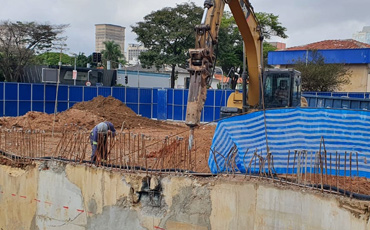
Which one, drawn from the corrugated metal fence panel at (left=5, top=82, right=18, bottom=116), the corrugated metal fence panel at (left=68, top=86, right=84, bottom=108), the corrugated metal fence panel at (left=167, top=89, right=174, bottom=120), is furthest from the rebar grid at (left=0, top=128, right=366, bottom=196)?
the corrugated metal fence panel at (left=167, top=89, right=174, bottom=120)

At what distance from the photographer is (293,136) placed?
6539 mm

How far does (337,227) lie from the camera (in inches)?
218

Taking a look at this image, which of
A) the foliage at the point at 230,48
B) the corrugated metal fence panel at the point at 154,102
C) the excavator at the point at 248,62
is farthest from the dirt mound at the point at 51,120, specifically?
the foliage at the point at 230,48

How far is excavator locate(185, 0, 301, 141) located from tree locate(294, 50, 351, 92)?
59.6ft

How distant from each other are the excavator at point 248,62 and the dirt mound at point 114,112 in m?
9.36

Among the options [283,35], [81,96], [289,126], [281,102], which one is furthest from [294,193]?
[283,35]

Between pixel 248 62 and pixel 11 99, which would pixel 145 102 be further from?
pixel 248 62

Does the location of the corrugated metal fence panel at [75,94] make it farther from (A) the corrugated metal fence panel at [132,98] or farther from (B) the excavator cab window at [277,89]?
(B) the excavator cab window at [277,89]

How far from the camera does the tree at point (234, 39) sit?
39969 mm

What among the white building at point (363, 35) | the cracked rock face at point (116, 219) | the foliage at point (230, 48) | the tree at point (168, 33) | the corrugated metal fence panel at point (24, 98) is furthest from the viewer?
the white building at point (363, 35)

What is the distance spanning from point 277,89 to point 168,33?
25.1 meters

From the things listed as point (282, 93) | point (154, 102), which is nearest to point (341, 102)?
point (282, 93)

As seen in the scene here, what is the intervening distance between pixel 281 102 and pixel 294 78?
81 cm

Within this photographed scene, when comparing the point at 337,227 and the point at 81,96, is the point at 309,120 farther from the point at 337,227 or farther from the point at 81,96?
the point at 81,96
